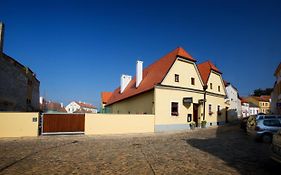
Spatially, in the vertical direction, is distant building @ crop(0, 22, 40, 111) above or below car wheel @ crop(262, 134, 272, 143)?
above

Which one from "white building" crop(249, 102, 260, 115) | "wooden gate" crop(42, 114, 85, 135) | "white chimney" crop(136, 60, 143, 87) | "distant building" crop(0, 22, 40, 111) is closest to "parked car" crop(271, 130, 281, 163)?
"wooden gate" crop(42, 114, 85, 135)

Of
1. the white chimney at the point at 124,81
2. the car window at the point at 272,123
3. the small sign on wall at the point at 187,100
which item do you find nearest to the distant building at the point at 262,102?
the white chimney at the point at 124,81

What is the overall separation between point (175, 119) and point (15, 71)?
64.6ft

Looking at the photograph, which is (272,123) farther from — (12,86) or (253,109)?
(253,109)

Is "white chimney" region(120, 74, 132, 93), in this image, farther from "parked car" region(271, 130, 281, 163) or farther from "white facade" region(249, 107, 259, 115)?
"white facade" region(249, 107, 259, 115)

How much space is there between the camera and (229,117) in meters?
33.4

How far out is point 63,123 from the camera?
17.1 m

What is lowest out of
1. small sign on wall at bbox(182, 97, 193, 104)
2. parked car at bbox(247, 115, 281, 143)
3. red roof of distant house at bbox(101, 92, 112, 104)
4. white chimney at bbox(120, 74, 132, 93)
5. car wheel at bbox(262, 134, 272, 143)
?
car wheel at bbox(262, 134, 272, 143)

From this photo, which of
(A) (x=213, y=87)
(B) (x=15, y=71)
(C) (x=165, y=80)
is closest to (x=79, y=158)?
(C) (x=165, y=80)

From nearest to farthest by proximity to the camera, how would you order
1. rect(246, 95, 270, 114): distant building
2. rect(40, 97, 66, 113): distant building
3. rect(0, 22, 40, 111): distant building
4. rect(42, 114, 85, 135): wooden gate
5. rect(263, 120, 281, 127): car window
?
rect(263, 120, 281, 127): car window
rect(42, 114, 85, 135): wooden gate
rect(0, 22, 40, 111): distant building
rect(40, 97, 66, 113): distant building
rect(246, 95, 270, 114): distant building

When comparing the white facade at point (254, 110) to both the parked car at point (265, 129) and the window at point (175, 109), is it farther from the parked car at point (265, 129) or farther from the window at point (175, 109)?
the parked car at point (265, 129)

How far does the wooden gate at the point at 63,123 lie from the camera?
54.8 feet

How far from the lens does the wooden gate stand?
16.7 m

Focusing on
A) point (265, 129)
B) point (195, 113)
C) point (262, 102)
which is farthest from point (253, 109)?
point (265, 129)
